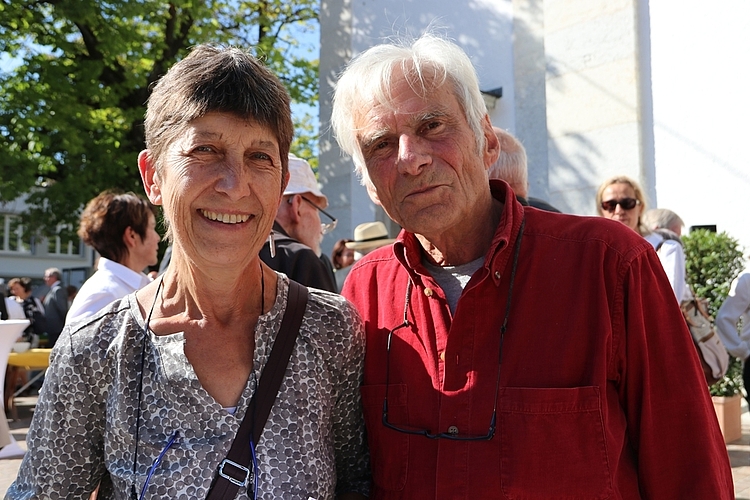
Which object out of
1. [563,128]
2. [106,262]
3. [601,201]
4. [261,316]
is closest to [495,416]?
[261,316]

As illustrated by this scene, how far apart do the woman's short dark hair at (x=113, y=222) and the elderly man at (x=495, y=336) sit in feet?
9.29

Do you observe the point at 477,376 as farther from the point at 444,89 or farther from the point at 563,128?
the point at 563,128

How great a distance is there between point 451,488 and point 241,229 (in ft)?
2.96

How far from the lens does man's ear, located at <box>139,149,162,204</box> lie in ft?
6.96

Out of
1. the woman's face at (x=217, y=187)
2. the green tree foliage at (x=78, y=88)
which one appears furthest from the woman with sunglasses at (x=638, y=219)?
the green tree foliage at (x=78, y=88)

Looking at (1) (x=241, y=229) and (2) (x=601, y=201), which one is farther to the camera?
(2) (x=601, y=201)

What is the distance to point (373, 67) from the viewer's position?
92.2 inches

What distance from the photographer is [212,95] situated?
1981mm

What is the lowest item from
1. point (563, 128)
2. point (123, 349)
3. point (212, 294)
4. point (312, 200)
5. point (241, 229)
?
point (123, 349)

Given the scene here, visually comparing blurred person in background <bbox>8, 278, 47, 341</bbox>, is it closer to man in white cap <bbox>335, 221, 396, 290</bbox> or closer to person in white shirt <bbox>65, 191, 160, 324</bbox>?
man in white cap <bbox>335, 221, 396, 290</bbox>

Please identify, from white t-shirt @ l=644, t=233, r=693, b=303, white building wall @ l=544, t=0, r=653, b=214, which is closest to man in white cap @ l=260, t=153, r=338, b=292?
white t-shirt @ l=644, t=233, r=693, b=303

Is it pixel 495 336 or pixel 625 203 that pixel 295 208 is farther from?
pixel 625 203

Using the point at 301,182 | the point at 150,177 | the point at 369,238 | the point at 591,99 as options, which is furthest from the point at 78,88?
the point at 150,177

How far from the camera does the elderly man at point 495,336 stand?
192 cm
